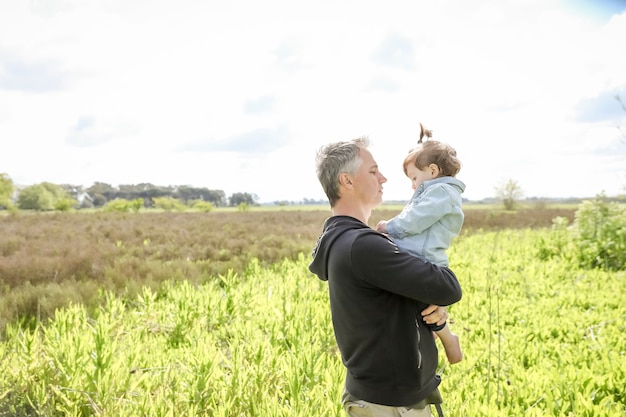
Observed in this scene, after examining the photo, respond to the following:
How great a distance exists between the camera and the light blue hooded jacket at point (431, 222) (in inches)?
75.6

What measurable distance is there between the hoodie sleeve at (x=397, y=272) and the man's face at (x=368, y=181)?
0.26 m

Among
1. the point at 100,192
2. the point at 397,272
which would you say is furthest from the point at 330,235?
the point at 100,192

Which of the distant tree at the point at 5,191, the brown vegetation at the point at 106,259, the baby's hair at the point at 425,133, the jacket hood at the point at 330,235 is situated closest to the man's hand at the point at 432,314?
the jacket hood at the point at 330,235

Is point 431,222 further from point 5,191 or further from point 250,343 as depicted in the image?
point 5,191

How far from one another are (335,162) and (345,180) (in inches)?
3.4

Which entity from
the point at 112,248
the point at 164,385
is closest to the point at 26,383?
the point at 164,385

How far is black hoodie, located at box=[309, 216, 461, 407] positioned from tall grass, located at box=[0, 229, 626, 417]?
4.21ft

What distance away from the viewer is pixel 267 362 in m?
4.04

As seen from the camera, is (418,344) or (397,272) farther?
(418,344)

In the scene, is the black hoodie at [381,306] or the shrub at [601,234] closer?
the black hoodie at [381,306]

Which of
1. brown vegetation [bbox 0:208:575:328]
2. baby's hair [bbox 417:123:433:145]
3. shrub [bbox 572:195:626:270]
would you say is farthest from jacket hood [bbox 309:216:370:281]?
shrub [bbox 572:195:626:270]

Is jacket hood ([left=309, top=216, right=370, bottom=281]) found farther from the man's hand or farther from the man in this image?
the man's hand

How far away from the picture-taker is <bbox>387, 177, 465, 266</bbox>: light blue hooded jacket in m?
1.92

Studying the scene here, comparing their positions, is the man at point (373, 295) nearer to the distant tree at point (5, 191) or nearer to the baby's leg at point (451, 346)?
the baby's leg at point (451, 346)
